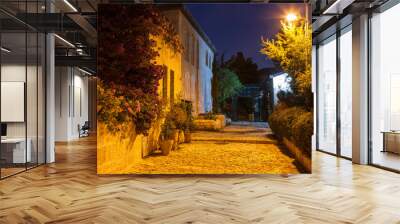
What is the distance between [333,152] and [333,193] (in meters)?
5.20

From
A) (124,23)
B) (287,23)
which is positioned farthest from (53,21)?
(287,23)

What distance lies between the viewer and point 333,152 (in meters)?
10.4

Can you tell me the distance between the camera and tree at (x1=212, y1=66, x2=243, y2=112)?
252 inches

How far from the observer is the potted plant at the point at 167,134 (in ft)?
21.0

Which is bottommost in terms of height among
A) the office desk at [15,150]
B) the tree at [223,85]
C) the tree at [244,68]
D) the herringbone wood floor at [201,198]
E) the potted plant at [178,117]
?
the herringbone wood floor at [201,198]

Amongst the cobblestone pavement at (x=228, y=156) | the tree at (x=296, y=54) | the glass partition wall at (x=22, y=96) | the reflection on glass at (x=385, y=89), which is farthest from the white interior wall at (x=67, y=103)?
the reflection on glass at (x=385, y=89)

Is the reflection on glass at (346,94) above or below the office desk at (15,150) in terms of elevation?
above

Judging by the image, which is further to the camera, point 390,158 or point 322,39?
point 322,39

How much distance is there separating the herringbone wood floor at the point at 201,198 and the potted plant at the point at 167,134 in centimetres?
59

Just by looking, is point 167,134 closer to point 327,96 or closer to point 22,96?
point 22,96

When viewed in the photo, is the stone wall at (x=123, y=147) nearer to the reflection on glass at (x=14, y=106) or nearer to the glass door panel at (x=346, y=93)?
the reflection on glass at (x=14, y=106)

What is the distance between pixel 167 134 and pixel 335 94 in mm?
5671

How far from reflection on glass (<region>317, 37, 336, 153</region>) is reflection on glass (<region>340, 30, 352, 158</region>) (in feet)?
1.58

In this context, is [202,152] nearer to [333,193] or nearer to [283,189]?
[283,189]
